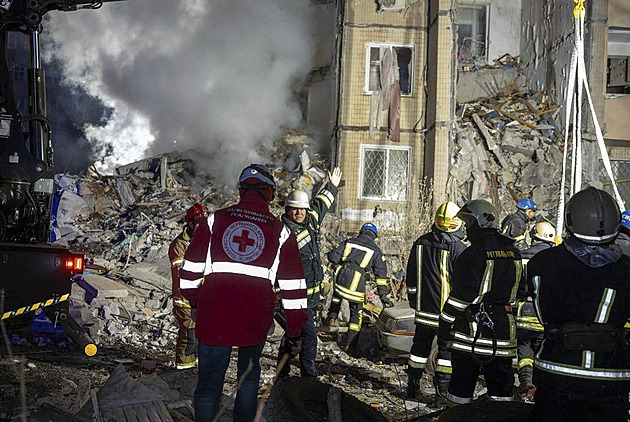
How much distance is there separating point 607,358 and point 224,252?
2.21 meters

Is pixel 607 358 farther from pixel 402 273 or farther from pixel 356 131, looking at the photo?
pixel 356 131

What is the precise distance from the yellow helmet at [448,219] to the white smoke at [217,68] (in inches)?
453

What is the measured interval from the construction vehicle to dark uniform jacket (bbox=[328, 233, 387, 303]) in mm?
3740

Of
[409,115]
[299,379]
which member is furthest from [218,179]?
[299,379]

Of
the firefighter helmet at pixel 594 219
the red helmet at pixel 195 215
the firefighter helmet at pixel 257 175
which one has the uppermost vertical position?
the firefighter helmet at pixel 257 175

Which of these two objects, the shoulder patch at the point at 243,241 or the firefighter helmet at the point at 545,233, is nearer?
the shoulder patch at the point at 243,241

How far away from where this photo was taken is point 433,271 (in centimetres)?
652

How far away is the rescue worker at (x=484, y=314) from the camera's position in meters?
4.91

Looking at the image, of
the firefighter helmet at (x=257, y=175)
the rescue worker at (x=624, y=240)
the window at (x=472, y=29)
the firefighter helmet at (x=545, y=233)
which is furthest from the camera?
the window at (x=472, y=29)

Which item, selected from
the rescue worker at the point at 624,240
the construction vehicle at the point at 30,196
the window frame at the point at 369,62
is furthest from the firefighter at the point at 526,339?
the window frame at the point at 369,62

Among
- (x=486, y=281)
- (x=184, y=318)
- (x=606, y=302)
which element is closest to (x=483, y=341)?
(x=486, y=281)

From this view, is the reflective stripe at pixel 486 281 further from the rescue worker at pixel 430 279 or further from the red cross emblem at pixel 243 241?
the red cross emblem at pixel 243 241

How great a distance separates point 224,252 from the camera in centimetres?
391

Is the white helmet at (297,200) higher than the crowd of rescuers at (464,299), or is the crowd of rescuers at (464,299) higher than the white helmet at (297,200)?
the white helmet at (297,200)
